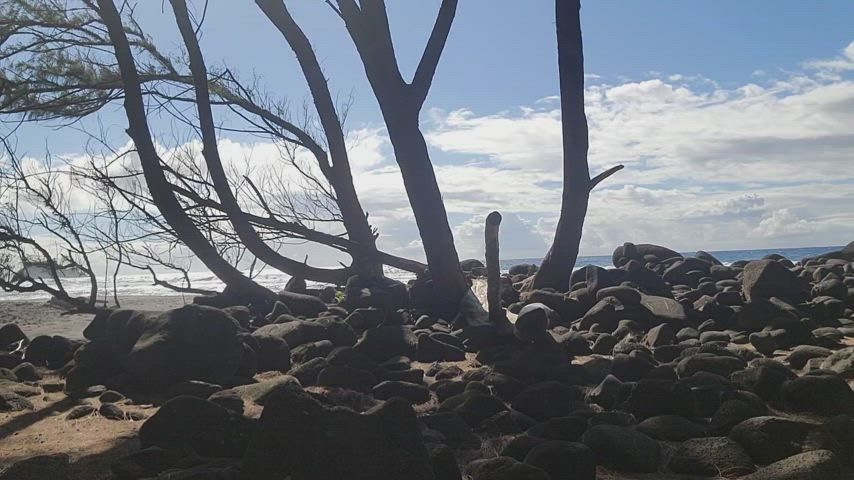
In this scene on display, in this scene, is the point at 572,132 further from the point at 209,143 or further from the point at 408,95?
the point at 209,143

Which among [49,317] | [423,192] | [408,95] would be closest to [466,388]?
[423,192]

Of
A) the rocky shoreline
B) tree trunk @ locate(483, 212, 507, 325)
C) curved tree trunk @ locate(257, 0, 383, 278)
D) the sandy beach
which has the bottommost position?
the sandy beach

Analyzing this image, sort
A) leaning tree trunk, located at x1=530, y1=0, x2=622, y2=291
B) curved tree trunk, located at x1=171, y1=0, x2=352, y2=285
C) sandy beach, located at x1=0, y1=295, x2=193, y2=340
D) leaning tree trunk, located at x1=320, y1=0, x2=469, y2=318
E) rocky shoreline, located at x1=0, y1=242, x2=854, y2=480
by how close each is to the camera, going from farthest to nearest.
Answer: sandy beach, located at x1=0, y1=295, x2=193, y2=340, leaning tree trunk, located at x1=530, y1=0, x2=622, y2=291, curved tree trunk, located at x1=171, y1=0, x2=352, y2=285, leaning tree trunk, located at x1=320, y1=0, x2=469, y2=318, rocky shoreline, located at x1=0, y1=242, x2=854, y2=480

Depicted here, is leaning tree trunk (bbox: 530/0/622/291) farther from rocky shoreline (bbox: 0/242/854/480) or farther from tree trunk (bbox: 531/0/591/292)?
rocky shoreline (bbox: 0/242/854/480)

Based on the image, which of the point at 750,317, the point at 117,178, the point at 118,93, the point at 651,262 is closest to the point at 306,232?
the point at 117,178

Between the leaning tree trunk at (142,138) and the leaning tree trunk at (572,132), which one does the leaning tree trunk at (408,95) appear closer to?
the leaning tree trunk at (572,132)

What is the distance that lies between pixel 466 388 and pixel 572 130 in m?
5.61

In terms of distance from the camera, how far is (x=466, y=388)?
5.08 metres

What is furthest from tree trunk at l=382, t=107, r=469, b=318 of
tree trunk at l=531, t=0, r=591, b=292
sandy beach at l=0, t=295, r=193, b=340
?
sandy beach at l=0, t=295, r=193, b=340

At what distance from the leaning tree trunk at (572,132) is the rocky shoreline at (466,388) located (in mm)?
769

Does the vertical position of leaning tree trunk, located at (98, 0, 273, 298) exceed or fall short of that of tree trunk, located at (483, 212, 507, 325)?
it exceeds it

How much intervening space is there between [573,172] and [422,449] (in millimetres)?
7315

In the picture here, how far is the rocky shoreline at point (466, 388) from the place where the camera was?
126 inches

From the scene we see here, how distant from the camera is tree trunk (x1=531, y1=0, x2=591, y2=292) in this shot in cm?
973
